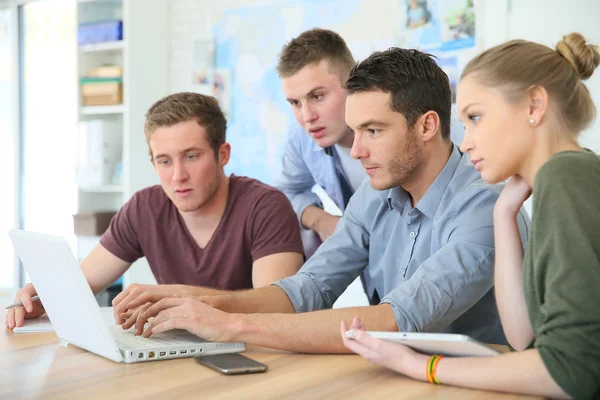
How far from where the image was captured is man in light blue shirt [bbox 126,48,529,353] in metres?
1.39

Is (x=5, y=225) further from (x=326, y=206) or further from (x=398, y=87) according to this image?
(x=398, y=87)

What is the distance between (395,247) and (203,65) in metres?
2.85

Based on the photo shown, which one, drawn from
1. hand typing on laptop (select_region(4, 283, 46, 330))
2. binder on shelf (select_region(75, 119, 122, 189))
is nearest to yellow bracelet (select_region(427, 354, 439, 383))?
hand typing on laptop (select_region(4, 283, 46, 330))

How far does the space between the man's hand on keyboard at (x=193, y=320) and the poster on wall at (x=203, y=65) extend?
3.01 meters

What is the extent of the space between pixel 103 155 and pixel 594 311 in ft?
Answer: 12.3

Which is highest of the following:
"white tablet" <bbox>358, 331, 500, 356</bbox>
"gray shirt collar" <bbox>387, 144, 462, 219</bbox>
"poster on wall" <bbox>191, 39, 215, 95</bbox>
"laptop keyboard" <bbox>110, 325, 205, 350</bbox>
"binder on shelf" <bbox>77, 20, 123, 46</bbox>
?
"binder on shelf" <bbox>77, 20, 123, 46</bbox>

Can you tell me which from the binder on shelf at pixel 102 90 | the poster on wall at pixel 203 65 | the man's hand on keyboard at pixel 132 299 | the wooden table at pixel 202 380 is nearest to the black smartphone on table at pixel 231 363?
the wooden table at pixel 202 380

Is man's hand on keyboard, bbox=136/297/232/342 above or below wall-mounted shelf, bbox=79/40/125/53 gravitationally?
below

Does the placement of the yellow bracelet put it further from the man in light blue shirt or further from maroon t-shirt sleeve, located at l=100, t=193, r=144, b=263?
maroon t-shirt sleeve, located at l=100, t=193, r=144, b=263

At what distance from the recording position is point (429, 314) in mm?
1403

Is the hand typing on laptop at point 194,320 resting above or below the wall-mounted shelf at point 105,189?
above

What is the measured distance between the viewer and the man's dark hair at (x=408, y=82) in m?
1.68

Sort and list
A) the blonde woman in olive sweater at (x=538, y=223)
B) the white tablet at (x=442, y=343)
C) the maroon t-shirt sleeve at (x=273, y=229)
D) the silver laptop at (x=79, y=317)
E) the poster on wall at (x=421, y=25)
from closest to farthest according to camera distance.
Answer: the blonde woman in olive sweater at (x=538, y=223) → the white tablet at (x=442, y=343) → the silver laptop at (x=79, y=317) → the maroon t-shirt sleeve at (x=273, y=229) → the poster on wall at (x=421, y=25)

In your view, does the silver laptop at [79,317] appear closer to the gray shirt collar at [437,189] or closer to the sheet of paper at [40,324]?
the sheet of paper at [40,324]
